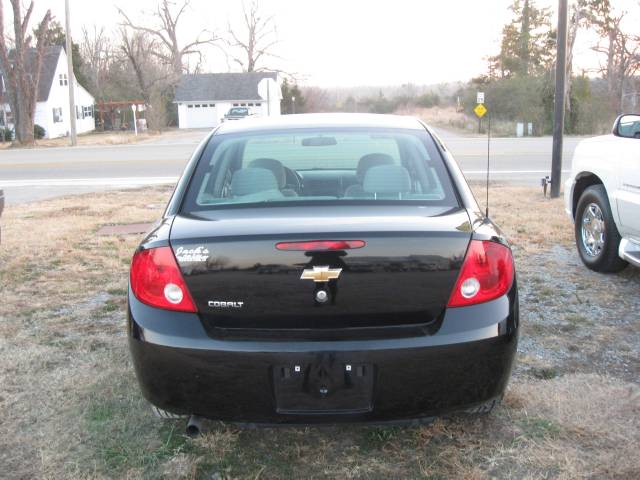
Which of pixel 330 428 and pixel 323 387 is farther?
pixel 330 428

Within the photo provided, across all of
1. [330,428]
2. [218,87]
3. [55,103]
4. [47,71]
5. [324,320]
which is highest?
[47,71]

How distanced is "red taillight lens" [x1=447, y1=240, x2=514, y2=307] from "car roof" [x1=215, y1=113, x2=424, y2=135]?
127cm

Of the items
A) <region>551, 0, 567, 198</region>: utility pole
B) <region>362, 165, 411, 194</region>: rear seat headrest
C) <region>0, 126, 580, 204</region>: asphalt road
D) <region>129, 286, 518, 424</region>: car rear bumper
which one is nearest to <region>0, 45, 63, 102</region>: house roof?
<region>0, 126, 580, 204</region>: asphalt road

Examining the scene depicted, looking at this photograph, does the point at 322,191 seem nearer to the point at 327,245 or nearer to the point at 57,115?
the point at 327,245

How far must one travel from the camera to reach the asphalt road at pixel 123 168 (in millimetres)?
14570

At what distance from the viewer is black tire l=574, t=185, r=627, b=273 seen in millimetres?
5629

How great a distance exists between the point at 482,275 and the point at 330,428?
1.15 meters

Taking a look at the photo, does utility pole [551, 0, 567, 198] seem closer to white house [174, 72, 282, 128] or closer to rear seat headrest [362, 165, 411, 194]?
rear seat headrest [362, 165, 411, 194]

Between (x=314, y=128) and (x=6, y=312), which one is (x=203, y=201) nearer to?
(x=314, y=128)

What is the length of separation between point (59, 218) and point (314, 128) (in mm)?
7130

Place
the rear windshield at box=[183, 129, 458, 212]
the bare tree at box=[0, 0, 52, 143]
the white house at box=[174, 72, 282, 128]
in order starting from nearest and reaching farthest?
1. the rear windshield at box=[183, 129, 458, 212]
2. the bare tree at box=[0, 0, 52, 143]
3. the white house at box=[174, 72, 282, 128]

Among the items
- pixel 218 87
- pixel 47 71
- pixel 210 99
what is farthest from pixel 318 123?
pixel 218 87

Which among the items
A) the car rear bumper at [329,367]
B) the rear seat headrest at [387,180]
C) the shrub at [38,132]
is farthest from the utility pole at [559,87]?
the shrub at [38,132]

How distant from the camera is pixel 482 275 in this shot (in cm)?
267
